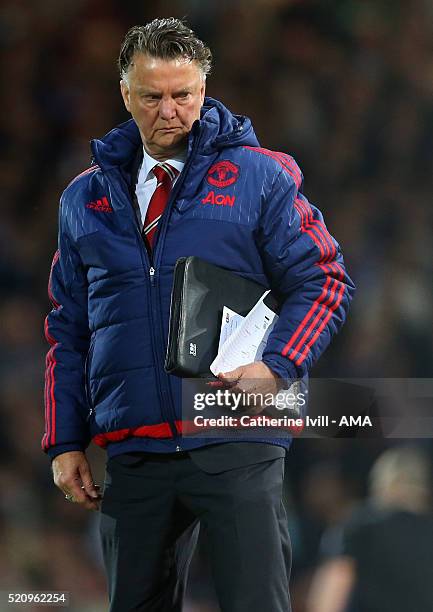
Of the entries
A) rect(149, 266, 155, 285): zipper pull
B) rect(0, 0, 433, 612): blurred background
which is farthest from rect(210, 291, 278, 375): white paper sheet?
rect(0, 0, 433, 612): blurred background

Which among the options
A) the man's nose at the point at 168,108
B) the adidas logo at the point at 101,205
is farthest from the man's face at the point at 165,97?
the adidas logo at the point at 101,205

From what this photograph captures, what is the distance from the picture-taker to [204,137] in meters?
1.68

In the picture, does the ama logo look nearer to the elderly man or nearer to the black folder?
the elderly man

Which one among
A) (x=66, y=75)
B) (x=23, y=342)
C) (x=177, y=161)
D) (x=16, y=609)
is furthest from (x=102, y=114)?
(x=16, y=609)

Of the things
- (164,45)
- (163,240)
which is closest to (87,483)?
(163,240)

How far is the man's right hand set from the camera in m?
1.71

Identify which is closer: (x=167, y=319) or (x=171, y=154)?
(x=167, y=319)

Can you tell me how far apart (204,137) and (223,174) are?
65mm

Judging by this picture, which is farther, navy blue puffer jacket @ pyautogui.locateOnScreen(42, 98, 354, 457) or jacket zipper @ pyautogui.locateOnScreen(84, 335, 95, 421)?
jacket zipper @ pyautogui.locateOnScreen(84, 335, 95, 421)

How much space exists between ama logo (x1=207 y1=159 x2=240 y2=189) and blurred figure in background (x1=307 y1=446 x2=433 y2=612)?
1.15 metres

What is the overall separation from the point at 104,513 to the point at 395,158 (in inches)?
54.6

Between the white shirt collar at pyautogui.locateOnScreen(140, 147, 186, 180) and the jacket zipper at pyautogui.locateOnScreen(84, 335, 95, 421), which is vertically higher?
the white shirt collar at pyautogui.locateOnScreen(140, 147, 186, 180)

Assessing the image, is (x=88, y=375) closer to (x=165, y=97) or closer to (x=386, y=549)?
(x=165, y=97)

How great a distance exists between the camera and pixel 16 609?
260 centimetres
